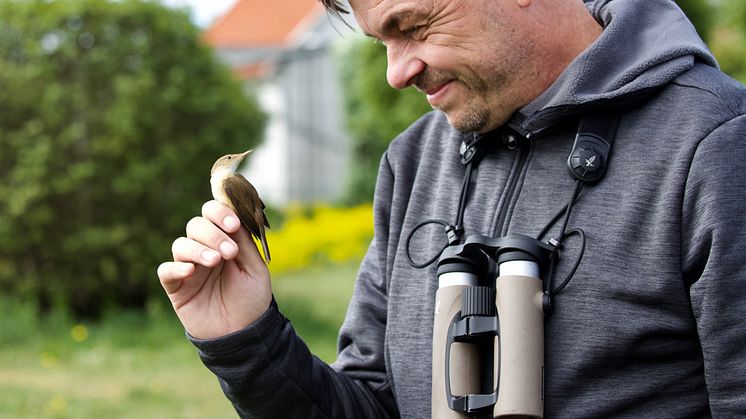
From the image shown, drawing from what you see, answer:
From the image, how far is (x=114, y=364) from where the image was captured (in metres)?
7.77

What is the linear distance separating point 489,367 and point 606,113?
620mm

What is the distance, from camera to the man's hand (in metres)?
2.16

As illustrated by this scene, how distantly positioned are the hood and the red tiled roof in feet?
100

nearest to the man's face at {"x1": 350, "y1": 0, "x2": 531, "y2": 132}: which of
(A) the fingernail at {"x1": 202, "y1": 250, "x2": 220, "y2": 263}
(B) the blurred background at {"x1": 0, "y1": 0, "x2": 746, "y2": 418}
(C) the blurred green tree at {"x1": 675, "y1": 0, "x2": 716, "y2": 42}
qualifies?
(A) the fingernail at {"x1": 202, "y1": 250, "x2": 220, "y2": 263}

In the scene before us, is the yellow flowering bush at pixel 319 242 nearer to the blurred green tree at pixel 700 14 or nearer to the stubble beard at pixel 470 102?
the blurred green tree at pixel 700 14

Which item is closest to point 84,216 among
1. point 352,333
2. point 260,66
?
point 352,333

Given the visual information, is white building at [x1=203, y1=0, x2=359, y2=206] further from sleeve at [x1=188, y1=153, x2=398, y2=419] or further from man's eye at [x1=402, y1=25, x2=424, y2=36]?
man's eye at [x1=402, y1=25, x2=424, y2=36]

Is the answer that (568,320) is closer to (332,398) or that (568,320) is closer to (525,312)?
(525,312)

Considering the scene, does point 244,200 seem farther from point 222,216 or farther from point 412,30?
point 412,30

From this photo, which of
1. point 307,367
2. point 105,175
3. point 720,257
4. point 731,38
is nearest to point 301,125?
point 731,38

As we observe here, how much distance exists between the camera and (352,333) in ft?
8.49

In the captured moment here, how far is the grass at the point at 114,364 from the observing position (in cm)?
655

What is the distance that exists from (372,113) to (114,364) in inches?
322

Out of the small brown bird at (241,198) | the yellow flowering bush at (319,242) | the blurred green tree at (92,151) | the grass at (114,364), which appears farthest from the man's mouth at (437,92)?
the yellow flowering bush at (319,242)
